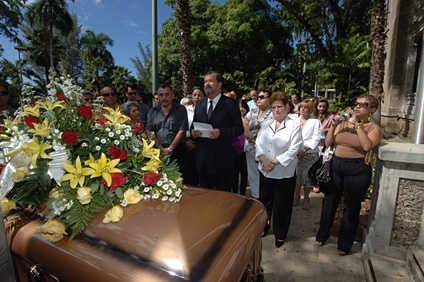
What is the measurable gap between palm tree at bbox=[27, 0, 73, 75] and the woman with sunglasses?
35225 millimetres

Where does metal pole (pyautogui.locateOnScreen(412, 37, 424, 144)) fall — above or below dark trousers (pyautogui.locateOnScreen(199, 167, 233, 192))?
above

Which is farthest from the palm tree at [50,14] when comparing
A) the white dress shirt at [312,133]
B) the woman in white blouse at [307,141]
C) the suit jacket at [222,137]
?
Result: the white dress shirt at [312,133]

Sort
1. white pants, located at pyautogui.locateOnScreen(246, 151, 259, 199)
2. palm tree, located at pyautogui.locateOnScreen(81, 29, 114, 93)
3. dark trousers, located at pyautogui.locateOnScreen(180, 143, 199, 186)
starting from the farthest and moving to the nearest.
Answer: palm tree, located at pyautogui.locateOnScreen(81, 29, 114, 93) < white pants, located at pyautogui.locateOnScreen(246, 151, 259, 199) < dark trousers, located at pyautogui.locateOnScreen(180, 143, 199, 186)

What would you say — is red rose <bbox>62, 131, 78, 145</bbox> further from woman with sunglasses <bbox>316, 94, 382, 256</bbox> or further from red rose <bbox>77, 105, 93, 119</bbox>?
woman with sunglasses <bbox>316, 94, 382, 256</bbox>

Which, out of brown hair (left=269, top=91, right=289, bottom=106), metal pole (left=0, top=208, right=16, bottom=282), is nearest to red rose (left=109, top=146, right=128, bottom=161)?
metal pole (left=0, top=208, right=16, bottom=282)

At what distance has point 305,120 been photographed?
4.17m

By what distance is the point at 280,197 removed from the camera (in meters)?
3.05

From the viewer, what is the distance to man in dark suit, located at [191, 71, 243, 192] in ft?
10.4

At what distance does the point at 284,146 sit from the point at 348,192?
2.92ft

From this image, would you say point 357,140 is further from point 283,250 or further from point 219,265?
point 219,265

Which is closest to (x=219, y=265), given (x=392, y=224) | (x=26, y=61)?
(x=392, y=224)

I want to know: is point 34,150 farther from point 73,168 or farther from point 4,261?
point 4,261

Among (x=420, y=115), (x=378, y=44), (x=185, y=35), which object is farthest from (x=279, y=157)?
(x=378, y=44)

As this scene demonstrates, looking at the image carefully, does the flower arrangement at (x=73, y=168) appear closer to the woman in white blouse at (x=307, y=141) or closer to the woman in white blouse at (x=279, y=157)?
the woman in white blouse at (x=279, y=157)
